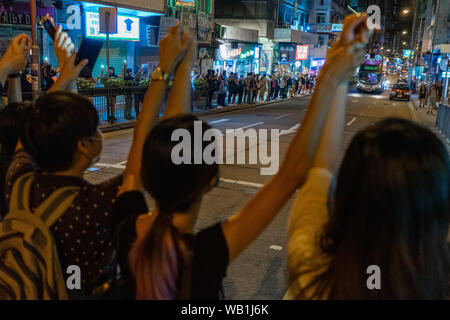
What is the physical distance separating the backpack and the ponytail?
446 millimetres

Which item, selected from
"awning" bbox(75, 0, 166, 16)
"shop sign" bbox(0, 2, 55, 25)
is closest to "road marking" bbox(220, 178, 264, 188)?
"shop sign" bbox(0, 2, 55, 25)

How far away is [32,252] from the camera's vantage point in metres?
1.63

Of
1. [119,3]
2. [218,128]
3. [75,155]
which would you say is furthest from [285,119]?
[75,155]

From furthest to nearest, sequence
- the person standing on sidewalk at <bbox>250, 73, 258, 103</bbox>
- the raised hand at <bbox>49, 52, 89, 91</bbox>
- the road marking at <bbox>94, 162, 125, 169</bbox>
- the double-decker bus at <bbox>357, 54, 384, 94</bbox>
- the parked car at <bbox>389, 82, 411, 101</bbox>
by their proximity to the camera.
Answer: the double-decker bus at <bbox>357, 54, 384, 94</bbox>
the parked car at <bbox>389, 82, 411, 101</bbox>
the person standing on sidewalk at <bbox>250, 73, 258, 103</bbox>
the road marking at <bbox>94, 162, 125, 169</bbox>
the raised hand at <bbox>49, 52, 89, 91</bbox>

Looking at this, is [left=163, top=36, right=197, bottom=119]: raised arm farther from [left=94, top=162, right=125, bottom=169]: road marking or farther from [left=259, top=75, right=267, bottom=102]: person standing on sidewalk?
[left=259, top=75, right=267, bottom=102]: person standing on sidewalk

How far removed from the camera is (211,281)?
1375 millimetres

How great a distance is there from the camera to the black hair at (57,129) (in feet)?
5.54

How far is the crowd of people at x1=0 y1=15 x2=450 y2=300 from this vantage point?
1192 millimetres

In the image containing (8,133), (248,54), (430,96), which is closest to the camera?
(8,133)

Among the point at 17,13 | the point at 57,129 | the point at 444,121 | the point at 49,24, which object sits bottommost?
the point at 444,121

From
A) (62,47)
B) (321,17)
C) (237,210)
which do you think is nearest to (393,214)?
(62,47)

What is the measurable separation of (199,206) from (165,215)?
0.14m

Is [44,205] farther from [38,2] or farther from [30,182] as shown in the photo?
[38,2]

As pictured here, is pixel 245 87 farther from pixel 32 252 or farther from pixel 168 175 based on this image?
pixel 168 175
